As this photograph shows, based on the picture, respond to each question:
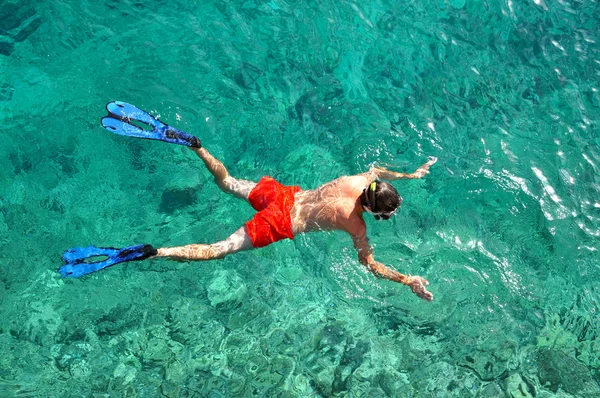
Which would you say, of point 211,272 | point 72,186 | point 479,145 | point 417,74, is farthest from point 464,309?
point 72,186

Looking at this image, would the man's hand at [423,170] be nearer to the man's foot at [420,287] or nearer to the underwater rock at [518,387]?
the man's foot at [420,287]

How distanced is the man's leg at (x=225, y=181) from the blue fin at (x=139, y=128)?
0.22 meters

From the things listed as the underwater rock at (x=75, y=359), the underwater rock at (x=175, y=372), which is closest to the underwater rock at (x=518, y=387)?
the underwater rock at (x=175, y=372)

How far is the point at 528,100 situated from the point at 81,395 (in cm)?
672

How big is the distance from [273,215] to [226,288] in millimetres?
1211

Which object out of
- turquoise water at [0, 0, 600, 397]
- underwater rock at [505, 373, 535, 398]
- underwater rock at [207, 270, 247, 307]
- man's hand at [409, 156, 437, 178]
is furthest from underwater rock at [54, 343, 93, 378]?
underwater rock at [505, 373, 535, 398]

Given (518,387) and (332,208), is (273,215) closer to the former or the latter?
(332,208)

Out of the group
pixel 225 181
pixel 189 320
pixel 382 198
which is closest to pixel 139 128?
pixel 225 181

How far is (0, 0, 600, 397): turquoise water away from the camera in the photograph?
19.9ft

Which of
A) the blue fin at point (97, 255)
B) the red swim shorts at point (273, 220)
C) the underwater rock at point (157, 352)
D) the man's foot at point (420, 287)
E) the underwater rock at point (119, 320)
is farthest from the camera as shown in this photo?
the underwater rock at point (119, 320)

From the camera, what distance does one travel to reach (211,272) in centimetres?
653

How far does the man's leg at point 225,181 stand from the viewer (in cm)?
616

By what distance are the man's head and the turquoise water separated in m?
1.52

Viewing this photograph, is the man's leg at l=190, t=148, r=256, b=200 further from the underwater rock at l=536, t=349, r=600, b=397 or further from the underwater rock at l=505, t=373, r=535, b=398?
the underwater rock at l=536, t=349, r=600, b=397
